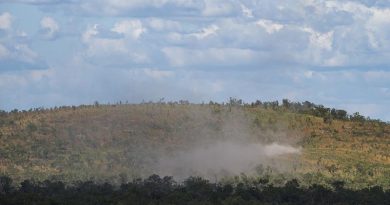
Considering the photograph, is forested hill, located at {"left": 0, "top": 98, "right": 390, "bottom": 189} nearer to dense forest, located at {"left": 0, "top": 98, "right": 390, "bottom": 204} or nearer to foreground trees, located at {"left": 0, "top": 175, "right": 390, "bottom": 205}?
dense forest, located at {"left": 0, "top": 98, "right": 390, "bottom": 204}

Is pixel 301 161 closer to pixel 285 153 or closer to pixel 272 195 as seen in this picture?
pixel 285 153

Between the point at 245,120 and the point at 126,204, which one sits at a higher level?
the point at 245,120

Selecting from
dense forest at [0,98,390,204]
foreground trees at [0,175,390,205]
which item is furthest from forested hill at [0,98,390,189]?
foreground trees at [0,175,390,205]

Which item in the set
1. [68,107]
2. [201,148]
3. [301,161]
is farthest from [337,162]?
[68,107]

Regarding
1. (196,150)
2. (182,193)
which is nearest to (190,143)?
(196,150)

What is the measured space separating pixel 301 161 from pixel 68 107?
39.6 meters

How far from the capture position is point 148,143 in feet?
577

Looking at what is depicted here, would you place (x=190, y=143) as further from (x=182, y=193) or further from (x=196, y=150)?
(x=182, y=193)

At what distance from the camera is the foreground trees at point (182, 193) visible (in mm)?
127812

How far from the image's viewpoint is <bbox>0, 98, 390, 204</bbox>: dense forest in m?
146

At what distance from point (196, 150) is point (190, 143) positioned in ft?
5.34

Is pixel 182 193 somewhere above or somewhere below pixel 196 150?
below

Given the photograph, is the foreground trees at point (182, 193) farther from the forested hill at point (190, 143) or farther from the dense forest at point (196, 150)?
the forested hill at point (190, 143)

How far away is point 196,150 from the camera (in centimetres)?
17712
